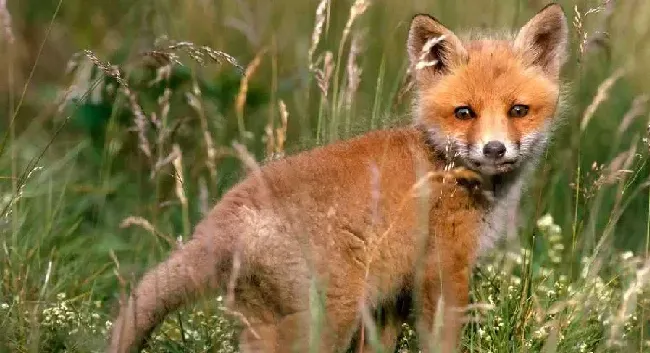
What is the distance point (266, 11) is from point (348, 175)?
3.94 meters

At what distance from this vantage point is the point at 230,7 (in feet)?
28.2

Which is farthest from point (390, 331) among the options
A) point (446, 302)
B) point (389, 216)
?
point (389, 216)

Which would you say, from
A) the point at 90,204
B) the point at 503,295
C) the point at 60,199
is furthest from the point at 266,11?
the point at 503,295

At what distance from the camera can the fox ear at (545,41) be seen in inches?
190

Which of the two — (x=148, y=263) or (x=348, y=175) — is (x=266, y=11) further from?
(x=348, y=175)

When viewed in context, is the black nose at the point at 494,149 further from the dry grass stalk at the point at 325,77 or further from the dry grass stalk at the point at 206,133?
the dry grass stalk at the point at 206,133

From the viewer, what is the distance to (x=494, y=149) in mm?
4457

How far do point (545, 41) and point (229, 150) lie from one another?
1.75m

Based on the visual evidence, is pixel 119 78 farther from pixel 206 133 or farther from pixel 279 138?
pixel 279 138

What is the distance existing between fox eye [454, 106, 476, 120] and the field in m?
0.31

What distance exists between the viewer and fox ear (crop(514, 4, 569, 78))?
482cm

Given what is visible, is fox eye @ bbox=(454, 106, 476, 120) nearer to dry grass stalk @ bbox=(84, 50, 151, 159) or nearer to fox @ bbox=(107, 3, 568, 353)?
fox @ bbox=(107, 3, 568, 353)

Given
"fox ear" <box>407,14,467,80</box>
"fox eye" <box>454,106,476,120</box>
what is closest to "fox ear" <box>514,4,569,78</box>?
"fox ear" <box>407,14,467,80</box>

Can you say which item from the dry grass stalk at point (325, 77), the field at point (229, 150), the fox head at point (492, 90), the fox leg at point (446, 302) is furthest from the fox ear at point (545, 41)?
the fox leg at point (446, 302)
